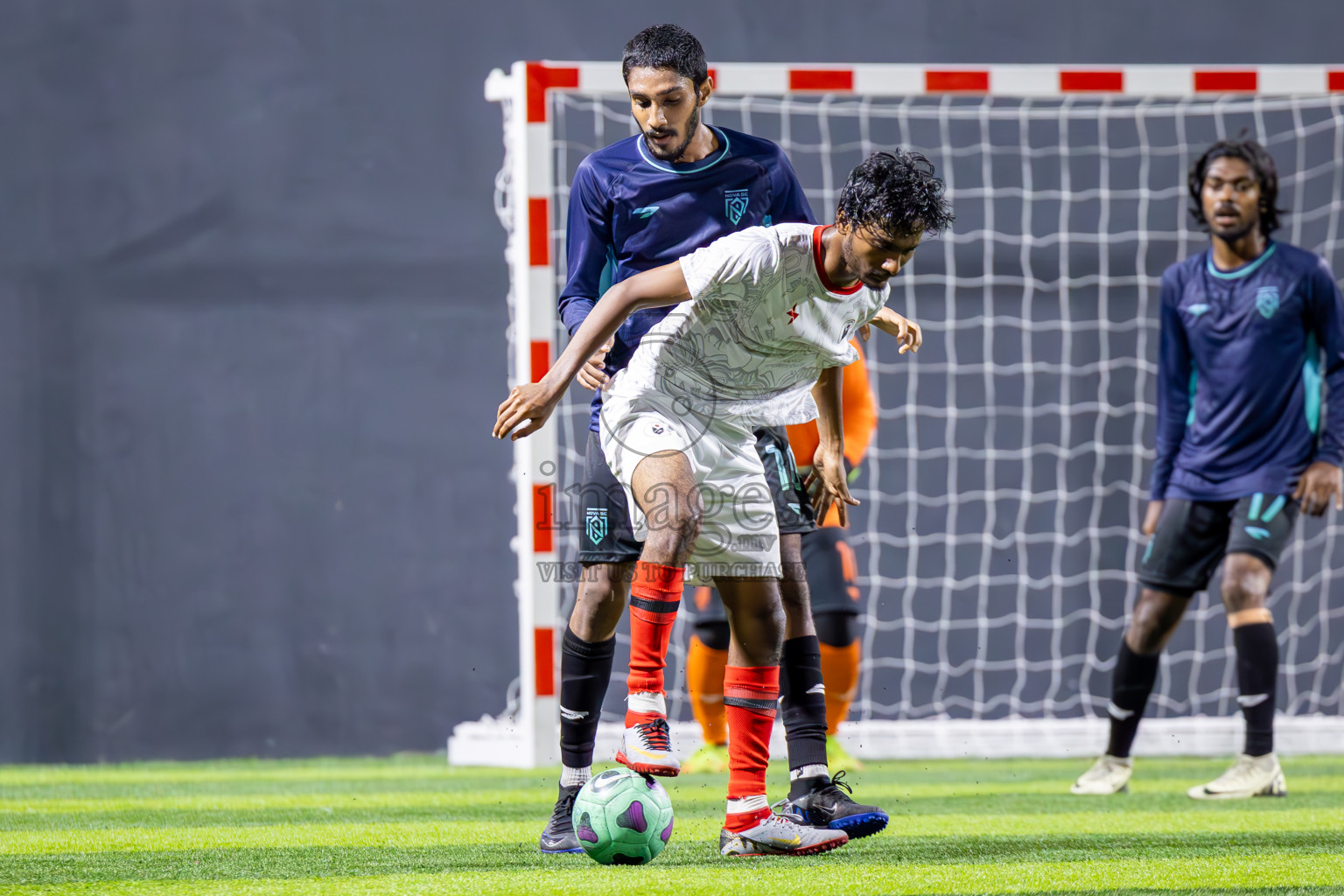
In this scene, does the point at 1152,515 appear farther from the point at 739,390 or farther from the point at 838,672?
the point at 739,390

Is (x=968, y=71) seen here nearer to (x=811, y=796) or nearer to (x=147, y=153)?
(x=811, y=796)

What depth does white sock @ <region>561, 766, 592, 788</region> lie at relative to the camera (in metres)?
2.61

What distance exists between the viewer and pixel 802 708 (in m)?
2.63

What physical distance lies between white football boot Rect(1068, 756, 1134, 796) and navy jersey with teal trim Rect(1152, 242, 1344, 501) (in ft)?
2.49

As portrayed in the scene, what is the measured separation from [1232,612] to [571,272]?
2.11m

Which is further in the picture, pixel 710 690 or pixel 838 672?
pixel 710 690

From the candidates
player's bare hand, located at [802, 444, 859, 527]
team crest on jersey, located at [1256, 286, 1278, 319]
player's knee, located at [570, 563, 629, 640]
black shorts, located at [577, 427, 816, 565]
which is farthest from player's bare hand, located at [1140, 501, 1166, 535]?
player's knee, located at [570, 563, 629, 640]

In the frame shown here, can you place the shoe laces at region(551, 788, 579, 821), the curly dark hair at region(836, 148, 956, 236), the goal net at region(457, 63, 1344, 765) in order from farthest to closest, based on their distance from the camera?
the goal net at region(457, 63, 1344, 765), the shoe laces at region(551, 788, 579, 821), the curly dark hair at region(836, 148, 956, 236)

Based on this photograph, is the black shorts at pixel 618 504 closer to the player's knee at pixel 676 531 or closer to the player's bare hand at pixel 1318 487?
the player's knee at pixel 676 531

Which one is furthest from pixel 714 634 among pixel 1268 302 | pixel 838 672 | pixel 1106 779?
pixel 1268 302

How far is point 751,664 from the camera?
2.47 metres

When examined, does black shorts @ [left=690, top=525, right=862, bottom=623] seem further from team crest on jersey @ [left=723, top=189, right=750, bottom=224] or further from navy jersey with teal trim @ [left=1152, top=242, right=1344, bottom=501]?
team crest on jersey @ [left=723, top=189, right=750, bottom=224]

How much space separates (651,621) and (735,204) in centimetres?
90

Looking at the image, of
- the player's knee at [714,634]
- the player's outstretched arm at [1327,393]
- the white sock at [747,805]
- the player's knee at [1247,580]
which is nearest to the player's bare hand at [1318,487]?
the player's outstretched arm at [1327,393]
